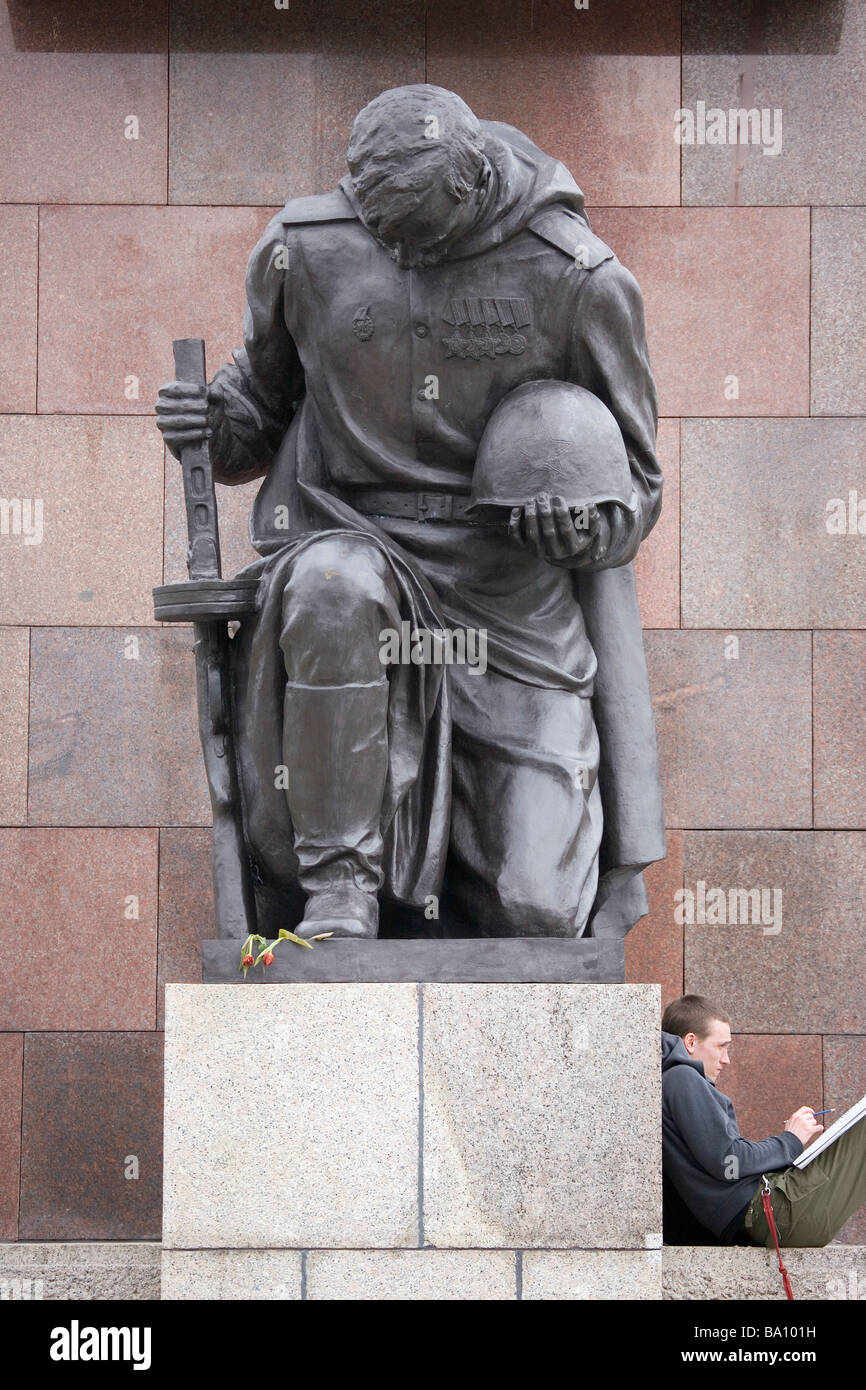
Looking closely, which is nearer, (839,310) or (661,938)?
(661,938)

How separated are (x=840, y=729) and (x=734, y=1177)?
115 inches

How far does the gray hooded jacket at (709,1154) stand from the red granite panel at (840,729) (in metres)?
2.41

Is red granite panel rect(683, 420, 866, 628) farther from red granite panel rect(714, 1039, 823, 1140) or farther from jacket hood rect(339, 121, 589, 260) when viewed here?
jacket hood rect(339, 121, 589, 260)

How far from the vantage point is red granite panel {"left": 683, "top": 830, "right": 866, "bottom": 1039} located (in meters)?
8.45

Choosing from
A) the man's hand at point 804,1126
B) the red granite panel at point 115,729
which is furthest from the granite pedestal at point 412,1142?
the red granite panel at point 115,729

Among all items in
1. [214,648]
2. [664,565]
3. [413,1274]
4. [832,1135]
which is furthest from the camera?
[664,565]

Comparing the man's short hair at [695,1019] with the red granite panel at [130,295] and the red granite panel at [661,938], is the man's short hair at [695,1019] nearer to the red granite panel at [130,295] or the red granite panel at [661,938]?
the red granite panel at [661,938]

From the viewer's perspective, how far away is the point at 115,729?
863cm

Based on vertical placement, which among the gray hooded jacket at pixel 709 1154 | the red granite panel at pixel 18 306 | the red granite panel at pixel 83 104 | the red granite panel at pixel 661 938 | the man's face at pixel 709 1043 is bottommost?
the gray hooded jacket at pixel 709 1154

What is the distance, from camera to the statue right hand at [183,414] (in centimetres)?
596

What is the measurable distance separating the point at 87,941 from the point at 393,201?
398 centimetres

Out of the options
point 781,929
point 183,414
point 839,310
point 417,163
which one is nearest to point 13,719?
point 183,414

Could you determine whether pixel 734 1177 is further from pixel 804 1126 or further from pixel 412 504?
pixel 412 504

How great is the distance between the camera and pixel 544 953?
213 inches
